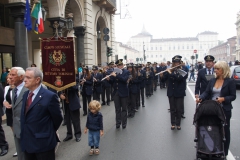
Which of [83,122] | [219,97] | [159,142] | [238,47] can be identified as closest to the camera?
[219,97]

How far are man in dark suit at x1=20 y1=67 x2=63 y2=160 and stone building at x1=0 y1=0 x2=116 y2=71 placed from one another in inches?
342

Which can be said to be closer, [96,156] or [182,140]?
[96,156]

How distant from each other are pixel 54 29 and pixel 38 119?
38.1 ft

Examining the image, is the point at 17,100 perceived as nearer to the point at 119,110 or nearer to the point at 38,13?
the point at 119,110

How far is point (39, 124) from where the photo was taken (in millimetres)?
3373

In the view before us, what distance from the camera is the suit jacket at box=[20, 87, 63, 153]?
335cm

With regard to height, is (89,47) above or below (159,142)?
above

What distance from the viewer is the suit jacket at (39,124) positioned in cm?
335

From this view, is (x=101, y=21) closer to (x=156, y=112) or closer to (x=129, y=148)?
(x=156, y=112)

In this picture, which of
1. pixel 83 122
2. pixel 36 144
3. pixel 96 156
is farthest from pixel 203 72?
pixel 36 144

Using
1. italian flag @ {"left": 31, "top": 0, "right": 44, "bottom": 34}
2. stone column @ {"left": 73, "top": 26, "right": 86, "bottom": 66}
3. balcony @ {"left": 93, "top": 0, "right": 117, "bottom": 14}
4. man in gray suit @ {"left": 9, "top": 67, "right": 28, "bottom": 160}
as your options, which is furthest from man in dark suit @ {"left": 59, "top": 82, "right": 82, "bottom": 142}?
balcony @ {"left": 93, "top": 0, "right": 117, "bottom": 14}

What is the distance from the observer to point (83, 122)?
9.03m

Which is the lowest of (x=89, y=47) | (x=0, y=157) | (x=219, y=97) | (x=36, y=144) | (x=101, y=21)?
(x=0, y=157)

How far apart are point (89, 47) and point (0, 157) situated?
15093mm
